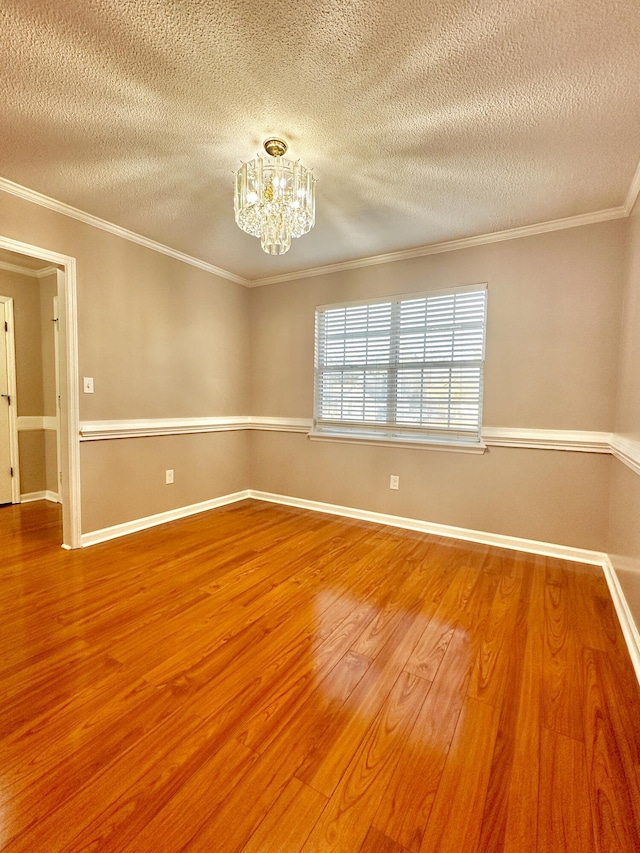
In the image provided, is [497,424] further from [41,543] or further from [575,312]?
[41,543]

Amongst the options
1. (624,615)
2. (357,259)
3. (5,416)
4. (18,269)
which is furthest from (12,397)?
(624,615)

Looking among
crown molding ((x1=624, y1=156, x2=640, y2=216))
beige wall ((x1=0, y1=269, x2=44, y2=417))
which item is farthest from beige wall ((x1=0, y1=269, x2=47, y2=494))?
crown molding ((x1=624, y1=156, x2=640, y2=216))

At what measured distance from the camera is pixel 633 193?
2104 millimetres

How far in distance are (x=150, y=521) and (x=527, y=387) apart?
10.6 ft

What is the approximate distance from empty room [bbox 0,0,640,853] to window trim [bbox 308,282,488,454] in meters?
0.03

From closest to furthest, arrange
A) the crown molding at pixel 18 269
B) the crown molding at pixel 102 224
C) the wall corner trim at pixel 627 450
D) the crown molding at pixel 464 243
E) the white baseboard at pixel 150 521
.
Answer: the wall corner trim at pixel 627 450 → the crown molding at pixel 102 224 → the crown molding at pixel 464 243 → the white baseboard at pixel 150 521 → the crown molding at pixel 18 269

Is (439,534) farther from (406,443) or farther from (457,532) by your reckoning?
(406,443)

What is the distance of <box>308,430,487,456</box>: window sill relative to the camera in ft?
9.50

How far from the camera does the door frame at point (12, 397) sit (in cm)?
364

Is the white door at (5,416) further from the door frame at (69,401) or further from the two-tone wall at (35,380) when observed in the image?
the door frame at (69,401)

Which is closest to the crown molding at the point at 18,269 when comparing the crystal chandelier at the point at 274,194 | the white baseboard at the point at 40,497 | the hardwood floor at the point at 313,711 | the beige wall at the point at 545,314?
the white baseboard at the point at 40,497

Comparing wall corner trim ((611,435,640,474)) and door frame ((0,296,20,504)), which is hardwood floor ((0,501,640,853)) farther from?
door frame ((0,296,20,504))

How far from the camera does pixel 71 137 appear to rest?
5.88 feet

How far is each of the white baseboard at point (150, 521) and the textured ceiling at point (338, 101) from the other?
2349 mm
